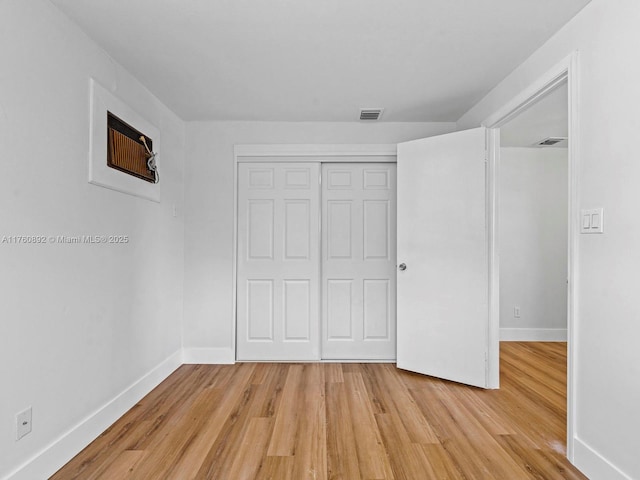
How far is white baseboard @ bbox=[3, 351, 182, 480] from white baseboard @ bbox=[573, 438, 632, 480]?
105 inches

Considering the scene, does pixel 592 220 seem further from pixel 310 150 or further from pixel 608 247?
pixel 310 150

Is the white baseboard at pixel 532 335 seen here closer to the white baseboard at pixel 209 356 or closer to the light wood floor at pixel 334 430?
the light wood floor at pixel 334 430

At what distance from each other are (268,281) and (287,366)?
846 mm

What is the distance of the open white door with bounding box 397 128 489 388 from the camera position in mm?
3115

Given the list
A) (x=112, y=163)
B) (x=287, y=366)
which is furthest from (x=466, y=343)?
(x=112, y=163)

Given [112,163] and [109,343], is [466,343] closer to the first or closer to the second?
[109,343]

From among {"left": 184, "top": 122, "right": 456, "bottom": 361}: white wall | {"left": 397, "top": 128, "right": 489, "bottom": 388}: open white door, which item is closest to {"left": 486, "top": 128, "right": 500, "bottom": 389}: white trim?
{"left": 397, "top": 128, "right": 489, "bottom": 388}: open white door

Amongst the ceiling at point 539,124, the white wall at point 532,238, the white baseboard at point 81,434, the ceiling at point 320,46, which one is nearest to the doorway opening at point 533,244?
the white wall at point 532,238

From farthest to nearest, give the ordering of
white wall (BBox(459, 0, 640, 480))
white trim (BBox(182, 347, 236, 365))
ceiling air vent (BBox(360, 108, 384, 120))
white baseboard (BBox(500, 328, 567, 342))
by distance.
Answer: white baseboard (BBox(500, 328, 567, 342)), white trim (BBox(182, 347, 236, 365)), ceiling air vent (BBox(360, 108, 384, 120)), white wall (BBox(459, 0, 640, 480))

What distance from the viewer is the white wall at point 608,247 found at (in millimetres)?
1669

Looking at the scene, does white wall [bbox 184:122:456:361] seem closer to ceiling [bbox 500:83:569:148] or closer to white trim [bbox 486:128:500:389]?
white trim [bbox 486:128:500:389]

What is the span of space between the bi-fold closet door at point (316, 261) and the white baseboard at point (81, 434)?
1112 mm

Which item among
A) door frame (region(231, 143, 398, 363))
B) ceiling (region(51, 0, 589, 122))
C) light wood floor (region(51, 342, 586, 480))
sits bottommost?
light wood floor (region(51, 342, 586, 480))

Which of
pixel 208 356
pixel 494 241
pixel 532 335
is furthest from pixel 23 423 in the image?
pixel 532 335
